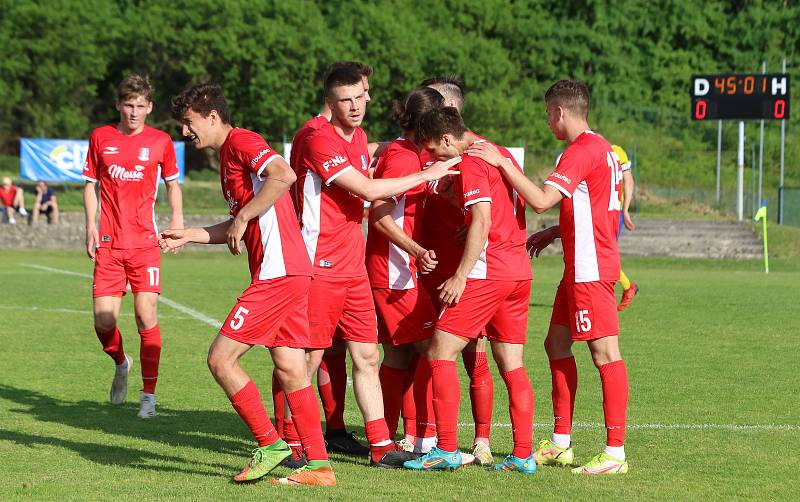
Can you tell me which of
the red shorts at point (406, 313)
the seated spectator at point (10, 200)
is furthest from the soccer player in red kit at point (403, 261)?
the seated spectator at point (10, 200)

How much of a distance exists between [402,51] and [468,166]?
128 feet

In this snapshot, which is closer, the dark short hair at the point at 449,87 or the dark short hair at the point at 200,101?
the dark short hair at the point at 200,101

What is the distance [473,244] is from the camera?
6.45 m

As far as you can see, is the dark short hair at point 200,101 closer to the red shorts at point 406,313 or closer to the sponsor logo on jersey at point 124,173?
the red shorts at point 406,313

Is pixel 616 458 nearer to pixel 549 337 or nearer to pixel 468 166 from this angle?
pixel 549 337

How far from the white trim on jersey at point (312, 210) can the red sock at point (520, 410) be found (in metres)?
1.33

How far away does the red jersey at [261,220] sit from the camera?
20.6 feet

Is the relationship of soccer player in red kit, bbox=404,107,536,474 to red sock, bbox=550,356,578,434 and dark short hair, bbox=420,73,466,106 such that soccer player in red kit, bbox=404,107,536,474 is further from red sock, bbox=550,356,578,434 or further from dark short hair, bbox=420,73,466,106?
dark short hair, bbox=420,73,466,106

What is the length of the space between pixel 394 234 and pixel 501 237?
0.60 m

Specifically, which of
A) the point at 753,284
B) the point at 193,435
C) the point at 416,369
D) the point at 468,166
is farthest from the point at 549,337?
the point at 753,284

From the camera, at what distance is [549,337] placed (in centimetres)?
722

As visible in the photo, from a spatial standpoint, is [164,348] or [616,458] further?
[164,348]

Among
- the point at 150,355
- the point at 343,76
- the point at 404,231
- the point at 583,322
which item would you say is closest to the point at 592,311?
the point at 583,322

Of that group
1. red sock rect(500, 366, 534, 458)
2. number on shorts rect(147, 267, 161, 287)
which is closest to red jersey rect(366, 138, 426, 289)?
red sock rect(500, 366, 534, 458)
